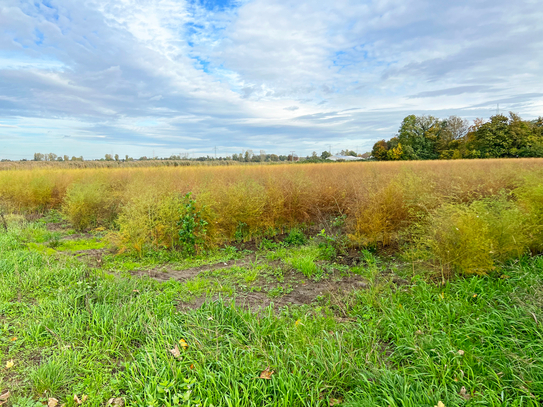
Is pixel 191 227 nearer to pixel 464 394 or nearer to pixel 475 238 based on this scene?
pixel 475 238

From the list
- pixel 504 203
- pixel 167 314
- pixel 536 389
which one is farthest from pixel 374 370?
pixel 504 203

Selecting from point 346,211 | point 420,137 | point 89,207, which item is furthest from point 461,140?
point 89,207

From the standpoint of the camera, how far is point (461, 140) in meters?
34.3

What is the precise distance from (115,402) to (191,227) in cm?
392

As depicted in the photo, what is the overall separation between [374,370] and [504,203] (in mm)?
3609

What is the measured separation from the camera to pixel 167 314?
3303 mm

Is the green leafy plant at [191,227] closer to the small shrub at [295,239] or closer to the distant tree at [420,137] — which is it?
the small shrub at [295,239]

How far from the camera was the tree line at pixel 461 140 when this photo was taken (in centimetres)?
2852

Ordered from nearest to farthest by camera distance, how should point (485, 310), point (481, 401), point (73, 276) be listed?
point (481, 401) → point (485, 310) → point (73, 276)

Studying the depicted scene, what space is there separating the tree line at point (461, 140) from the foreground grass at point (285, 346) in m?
32.2

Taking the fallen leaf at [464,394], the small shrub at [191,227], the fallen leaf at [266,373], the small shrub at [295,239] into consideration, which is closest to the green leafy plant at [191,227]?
the small shrub at [191,227]

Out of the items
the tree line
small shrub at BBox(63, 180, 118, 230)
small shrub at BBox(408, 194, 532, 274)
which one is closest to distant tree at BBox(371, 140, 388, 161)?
the tree line

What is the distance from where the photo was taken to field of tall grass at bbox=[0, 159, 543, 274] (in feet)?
12.7

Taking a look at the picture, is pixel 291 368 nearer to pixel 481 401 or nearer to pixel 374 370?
pixel 374 370
